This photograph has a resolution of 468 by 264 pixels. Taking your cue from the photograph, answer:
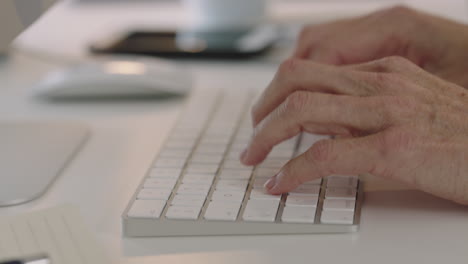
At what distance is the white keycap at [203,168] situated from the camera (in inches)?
28.6

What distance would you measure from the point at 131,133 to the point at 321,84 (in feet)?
0.98

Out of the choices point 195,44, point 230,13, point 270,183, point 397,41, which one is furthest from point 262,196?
point 230,13

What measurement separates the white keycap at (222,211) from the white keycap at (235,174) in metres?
0.07

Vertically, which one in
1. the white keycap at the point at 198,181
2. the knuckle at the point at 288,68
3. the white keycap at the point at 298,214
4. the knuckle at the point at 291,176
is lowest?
the white keycap at the point at 198,181

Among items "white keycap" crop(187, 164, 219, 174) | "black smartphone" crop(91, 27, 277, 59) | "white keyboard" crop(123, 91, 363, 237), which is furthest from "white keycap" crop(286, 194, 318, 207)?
"black smartphone" crop(91, 27, 277, 59)

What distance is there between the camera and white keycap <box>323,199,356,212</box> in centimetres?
64

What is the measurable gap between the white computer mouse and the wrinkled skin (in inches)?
11.8

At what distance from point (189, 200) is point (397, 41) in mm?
408

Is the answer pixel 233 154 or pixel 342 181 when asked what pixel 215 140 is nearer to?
pixel 233 154

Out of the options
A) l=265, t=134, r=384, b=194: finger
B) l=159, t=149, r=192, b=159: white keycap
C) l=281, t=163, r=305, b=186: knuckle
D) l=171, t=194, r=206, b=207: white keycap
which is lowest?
l=159, t=149, r=192, b=159: white keycap

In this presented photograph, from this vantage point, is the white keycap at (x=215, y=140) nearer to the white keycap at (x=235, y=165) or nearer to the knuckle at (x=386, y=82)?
the white keycap at (x=235, y=165)

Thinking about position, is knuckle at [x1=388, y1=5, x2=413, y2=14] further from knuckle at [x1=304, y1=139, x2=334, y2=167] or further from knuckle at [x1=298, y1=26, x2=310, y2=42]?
knuckle at [x1=304, y1=139, x2=334, y2=167]

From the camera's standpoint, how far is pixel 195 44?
4.21 ft

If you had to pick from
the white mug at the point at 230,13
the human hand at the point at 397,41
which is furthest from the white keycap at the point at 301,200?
the white mug at the point at 230,13
